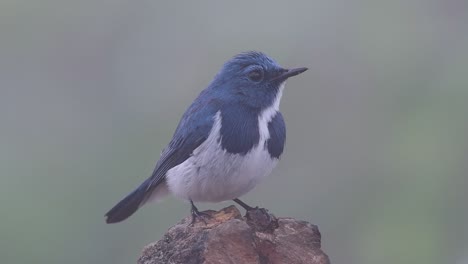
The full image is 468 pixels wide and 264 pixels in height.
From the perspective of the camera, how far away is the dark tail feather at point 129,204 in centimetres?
322

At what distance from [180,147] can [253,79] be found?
0.41 m

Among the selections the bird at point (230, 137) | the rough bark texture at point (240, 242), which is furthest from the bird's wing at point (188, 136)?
the rough bark texture at point (240, 242)

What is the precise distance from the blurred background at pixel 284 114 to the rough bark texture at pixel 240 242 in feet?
3.13

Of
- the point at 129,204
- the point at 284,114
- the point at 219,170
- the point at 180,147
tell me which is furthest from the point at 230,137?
the point at 284,114

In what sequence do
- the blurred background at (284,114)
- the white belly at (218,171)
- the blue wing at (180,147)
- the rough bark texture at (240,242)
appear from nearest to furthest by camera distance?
the rough bark texture at (240,242)
the white belly at (218,171)
the blue wing at (180,147)
the blurred background at (284,114)

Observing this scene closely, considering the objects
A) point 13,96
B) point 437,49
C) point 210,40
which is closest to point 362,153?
point 437,49

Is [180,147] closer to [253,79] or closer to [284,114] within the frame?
[253,79]

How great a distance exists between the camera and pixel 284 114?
3.89m

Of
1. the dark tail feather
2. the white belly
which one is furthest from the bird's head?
the dark tail feather

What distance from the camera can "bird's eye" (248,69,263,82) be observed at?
3.09m

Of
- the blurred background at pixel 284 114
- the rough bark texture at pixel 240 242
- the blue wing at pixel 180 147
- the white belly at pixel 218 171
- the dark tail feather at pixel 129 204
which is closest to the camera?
the rough bark texture at pixel 240 242

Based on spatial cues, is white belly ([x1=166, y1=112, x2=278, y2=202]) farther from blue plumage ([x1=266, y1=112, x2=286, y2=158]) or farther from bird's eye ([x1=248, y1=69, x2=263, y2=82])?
bird's eye ([x1=248, y1=69, x2=263, y2=82])

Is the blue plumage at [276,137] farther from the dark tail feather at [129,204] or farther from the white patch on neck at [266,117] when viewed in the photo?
the dark tail feather at [129,204]

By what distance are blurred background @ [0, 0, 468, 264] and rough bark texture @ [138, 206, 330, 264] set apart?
953 millimetres
